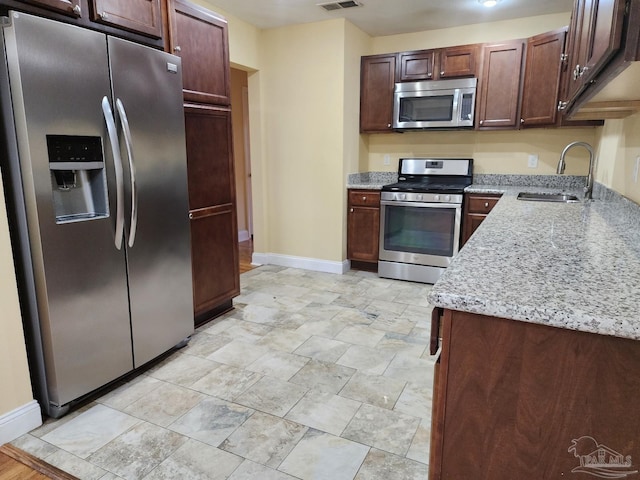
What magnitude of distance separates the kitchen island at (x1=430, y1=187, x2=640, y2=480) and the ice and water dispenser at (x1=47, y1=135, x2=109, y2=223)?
1.71m

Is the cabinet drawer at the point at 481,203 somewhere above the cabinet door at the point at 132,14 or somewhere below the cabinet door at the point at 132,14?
below

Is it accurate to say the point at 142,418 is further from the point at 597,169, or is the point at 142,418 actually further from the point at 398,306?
the point at 597,169

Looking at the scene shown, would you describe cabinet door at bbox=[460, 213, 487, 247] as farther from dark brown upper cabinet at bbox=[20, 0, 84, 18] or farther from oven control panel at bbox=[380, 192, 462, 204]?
dark brown upper cabinet at bbox=[20, 0, 84, 18]

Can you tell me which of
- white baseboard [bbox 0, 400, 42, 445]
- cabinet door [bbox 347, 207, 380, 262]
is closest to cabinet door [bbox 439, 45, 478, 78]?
cabinet door [bbox 347, 207, 380, 262]

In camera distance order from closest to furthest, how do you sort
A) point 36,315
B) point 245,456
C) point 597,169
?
point 245,456, point 36,315, point 597,169

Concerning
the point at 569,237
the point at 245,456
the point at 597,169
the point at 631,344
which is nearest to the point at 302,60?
the point at 597,169

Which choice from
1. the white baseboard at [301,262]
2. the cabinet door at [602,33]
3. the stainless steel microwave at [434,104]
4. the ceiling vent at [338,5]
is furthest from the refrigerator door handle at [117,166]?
the stainless steel microwave at [434,104]

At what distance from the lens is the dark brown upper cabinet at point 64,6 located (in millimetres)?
1736

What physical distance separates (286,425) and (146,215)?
132cm

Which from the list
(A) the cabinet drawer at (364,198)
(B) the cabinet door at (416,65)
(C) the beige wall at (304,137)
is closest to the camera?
(B) the cabinet door at (416,65)

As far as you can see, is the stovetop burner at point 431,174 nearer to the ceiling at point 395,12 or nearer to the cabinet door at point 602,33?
the ceiling at point 395,12

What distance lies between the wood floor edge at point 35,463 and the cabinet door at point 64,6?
189 cm

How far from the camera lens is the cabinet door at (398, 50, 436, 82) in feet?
13.1

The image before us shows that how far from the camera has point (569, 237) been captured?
1.61m
